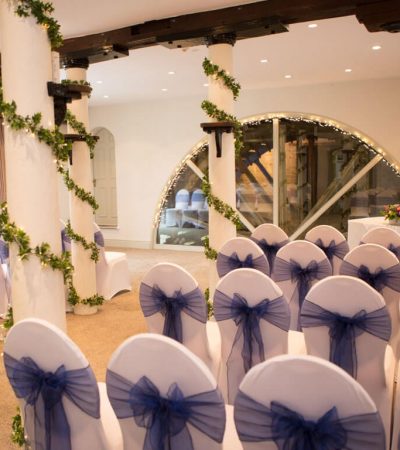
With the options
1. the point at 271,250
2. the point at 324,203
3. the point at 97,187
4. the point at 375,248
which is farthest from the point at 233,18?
the point at 97,187

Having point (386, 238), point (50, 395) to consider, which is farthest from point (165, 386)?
point (386, 238)

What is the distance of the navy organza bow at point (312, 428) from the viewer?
1.49 m

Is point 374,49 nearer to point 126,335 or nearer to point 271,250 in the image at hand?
point 271,250

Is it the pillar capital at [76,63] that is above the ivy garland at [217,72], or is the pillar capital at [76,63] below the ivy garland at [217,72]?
above

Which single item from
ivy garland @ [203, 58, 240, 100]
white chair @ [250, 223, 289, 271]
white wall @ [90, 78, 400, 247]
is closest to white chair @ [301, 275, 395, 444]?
white chair @ [250, 223, 289, 271]

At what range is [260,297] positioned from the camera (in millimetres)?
2850

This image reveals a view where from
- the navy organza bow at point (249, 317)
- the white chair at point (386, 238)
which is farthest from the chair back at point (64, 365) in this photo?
the white chair at point (386, 238)

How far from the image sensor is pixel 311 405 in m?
1.50

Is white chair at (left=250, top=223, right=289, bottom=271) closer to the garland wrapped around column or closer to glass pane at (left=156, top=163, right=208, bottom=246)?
the garland wrapped around column

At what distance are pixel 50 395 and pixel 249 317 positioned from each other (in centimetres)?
127

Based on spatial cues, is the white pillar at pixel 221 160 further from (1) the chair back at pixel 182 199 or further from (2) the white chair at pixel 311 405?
(1) the chair back at pixel 182 199

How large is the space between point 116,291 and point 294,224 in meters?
4.88

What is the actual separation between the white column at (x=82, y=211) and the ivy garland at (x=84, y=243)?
2.2 inches

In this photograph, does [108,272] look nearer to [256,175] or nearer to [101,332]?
[101,332]
